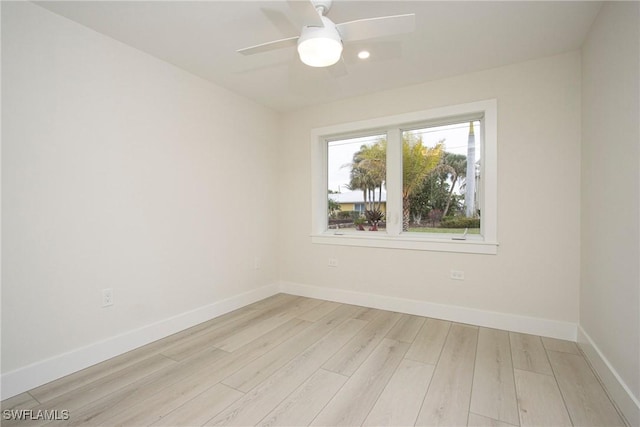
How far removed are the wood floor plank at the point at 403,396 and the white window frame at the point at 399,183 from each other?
131 cm

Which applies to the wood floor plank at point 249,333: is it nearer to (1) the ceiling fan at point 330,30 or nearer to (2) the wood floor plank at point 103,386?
(2) the wood floor plank at point 103,386

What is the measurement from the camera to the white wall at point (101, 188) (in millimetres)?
1805

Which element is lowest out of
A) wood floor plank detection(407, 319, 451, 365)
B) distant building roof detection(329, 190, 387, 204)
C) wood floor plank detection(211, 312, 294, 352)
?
wood floor plank detection(407, 319, 451, 365)

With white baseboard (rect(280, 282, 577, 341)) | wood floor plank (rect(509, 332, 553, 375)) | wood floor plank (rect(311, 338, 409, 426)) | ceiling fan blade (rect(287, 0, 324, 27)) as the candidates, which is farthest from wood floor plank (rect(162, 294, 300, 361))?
ceiling fan blade (rect(287, 0, 324, 27))

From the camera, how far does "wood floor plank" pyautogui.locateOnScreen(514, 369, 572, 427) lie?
1.54m

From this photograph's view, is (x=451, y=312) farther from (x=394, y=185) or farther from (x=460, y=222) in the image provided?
(x=394, y=185)

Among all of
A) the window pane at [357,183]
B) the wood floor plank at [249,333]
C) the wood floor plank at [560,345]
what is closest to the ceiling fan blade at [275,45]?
the window pane at [357,183]

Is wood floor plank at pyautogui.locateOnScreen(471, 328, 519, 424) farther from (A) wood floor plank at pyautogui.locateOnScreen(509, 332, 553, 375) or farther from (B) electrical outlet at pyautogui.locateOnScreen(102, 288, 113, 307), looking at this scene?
(B) electrical outlet at pyautogui.locateOnScreen(102, 288, 113, 307)

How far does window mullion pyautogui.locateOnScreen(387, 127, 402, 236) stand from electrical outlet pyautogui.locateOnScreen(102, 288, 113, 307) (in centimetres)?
265

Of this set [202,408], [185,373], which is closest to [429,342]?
[202,408]

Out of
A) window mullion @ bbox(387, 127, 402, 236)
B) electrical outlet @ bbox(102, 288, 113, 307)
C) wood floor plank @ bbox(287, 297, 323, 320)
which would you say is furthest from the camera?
window mullion @ bbox(387, 127, 402, 236)

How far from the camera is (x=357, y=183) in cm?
371

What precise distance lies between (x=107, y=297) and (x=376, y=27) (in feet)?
8.57

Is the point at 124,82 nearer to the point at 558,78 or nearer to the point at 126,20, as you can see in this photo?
the point at 126,20
